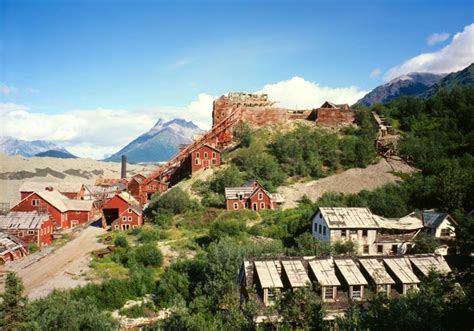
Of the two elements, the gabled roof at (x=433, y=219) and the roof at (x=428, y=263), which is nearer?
the roof at (x=428, y=263)

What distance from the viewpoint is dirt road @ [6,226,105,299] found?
105ft

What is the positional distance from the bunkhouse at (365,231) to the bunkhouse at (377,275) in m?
9.61

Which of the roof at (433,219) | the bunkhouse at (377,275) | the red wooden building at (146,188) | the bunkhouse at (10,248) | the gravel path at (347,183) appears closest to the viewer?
the bunkhouse at (377,275)

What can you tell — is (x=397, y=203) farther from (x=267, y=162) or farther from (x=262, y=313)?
(x=262, y=313)

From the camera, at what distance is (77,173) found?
118 m

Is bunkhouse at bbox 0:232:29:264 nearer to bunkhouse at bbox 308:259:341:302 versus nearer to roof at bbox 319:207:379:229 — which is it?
roof at bbox 319:207:379:229

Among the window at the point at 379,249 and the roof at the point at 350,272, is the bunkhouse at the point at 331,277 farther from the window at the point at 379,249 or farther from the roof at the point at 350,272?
the window at the point at 379,249

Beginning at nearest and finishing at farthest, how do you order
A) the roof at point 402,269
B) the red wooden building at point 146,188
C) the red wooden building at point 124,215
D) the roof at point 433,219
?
the roof at point 402,269, the roof at point 433,219, the red wooden building at point 124,215, the red wooden building at point 146,188

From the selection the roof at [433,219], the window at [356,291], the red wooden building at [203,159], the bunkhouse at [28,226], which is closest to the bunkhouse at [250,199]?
the red wooden building at [203,159]

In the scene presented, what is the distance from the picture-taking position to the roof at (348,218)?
1355 inches

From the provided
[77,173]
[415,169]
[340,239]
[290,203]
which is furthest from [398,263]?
[77,173]

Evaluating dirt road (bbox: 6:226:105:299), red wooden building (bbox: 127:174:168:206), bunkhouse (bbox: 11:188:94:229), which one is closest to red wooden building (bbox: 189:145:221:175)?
red wooden building (bbox: 127:174:168:206)

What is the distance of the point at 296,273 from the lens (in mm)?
23016

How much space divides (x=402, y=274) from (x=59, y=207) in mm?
45711
